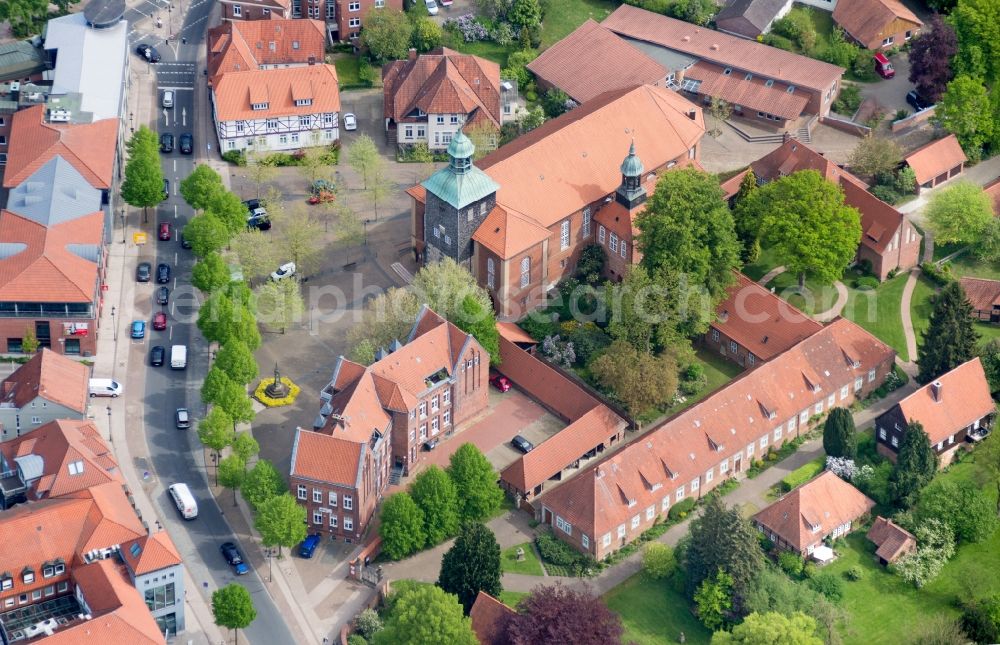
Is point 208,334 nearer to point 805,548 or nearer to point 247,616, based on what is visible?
point 247,616

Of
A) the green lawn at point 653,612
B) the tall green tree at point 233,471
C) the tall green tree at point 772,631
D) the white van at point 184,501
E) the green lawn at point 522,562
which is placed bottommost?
the green lawn at point 653,612

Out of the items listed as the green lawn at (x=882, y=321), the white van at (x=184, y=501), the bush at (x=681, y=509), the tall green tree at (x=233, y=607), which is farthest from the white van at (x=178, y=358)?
the green lawn at (x=882, y=321)

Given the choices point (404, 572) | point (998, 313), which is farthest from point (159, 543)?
point (998, 313)

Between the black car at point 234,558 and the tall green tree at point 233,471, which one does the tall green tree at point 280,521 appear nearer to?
the black car at point 234,558

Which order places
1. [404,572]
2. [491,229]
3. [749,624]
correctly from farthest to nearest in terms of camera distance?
[491,229]
[404,572]
[749,624]

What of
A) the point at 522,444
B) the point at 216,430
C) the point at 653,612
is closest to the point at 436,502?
the point at 522,444

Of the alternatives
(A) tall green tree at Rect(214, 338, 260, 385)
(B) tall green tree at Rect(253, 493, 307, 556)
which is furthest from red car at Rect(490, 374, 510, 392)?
(B) tall green tree at Rect(253, 493, 307, 556)

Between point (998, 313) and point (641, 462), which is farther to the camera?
point (998, 313)
